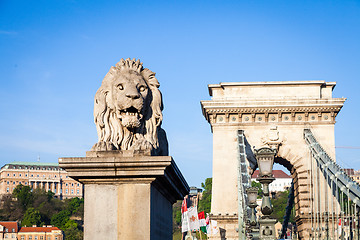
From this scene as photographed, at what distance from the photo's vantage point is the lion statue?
699 centimetres

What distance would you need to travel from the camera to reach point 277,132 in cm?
4512

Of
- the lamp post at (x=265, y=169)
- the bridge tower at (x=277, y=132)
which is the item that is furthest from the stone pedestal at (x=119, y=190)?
the bridge tower at (x=277, y=132)

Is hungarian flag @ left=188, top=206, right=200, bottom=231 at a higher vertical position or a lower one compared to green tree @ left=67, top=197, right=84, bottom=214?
lower

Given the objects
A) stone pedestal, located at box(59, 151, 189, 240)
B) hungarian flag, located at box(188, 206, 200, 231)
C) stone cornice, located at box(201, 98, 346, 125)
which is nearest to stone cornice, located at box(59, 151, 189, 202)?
stone pedestal, located at box(59, 151, 189, 240)

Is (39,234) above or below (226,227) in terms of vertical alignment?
below

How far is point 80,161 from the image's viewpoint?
21.8 feet

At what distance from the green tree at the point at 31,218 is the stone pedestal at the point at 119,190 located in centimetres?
15582

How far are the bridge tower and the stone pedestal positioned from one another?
123 ft

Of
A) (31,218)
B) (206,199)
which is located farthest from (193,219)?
(31,218)

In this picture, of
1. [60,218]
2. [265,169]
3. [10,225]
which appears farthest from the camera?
[60,218]

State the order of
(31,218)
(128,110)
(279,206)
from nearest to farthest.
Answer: (128,110) < (279,206) < (31,218)

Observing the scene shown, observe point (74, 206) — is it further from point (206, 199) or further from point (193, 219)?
point (193, 219)

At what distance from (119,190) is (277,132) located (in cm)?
3908

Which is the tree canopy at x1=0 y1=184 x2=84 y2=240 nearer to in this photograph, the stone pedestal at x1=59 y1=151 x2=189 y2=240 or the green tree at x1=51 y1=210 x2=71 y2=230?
the green tree at x1=51 y1=210 x2=71 y2=230
